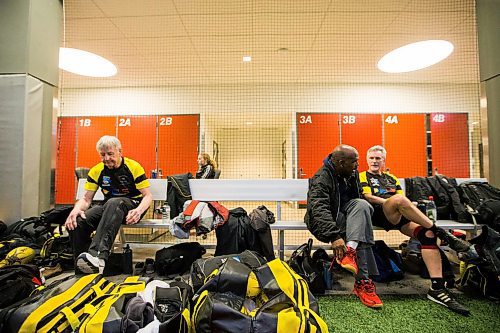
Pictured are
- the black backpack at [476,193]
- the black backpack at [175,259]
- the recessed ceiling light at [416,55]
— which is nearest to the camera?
the black backpack at [175,259]

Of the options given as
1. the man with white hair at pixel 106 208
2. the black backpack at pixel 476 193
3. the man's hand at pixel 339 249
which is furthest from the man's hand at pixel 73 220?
the black backpack at pixel 476 193

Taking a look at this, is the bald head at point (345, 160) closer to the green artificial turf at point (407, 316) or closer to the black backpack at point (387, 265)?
the black backpack at point (387, 265)

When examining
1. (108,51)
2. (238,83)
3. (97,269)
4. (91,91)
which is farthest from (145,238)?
(91,91)

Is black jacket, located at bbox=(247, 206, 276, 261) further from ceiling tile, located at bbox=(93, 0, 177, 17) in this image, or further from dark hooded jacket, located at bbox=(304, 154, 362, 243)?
ceiling tile, located at bbox=(93, 0, 177, 17)

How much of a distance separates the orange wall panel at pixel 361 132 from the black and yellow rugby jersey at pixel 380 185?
3.51 meters

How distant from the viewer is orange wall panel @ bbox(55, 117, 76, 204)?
19.0 feet

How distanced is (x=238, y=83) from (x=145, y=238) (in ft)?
12.2

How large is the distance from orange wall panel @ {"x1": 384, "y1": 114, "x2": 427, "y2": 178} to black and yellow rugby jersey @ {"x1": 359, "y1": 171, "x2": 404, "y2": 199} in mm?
3753

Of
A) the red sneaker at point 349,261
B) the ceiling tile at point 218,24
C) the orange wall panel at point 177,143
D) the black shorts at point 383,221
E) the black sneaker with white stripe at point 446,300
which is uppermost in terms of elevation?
the ceiling tile at point 218,24

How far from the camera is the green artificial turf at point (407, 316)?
4.60 feet

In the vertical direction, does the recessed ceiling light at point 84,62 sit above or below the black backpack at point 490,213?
above

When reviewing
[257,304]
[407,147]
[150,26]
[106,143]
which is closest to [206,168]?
[106,143]

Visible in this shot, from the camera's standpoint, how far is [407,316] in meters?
1.53


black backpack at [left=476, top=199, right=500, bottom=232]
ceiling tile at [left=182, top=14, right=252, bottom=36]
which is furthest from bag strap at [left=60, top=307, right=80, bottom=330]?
ceiling tile at [left=182, top=14, right=252, bottom=36]
